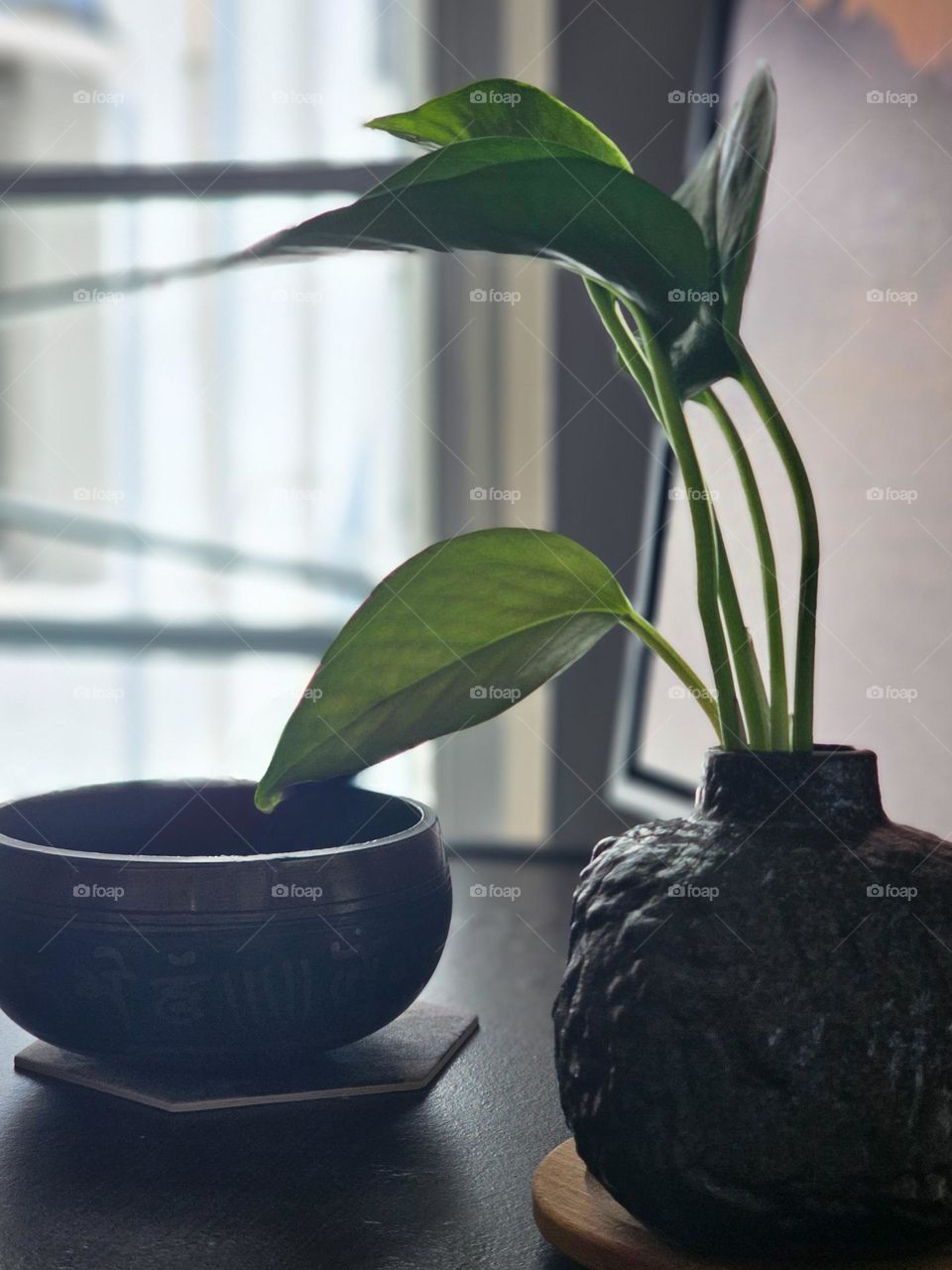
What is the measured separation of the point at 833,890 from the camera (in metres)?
0.42

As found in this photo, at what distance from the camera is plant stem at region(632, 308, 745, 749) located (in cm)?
45

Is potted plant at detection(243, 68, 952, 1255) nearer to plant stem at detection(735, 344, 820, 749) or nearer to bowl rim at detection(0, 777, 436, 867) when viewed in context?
plant stem at detection(735, 344, 820, 749)

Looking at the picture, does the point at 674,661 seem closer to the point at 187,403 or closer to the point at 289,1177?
the point at 289,1177

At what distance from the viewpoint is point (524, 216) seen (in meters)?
0.41

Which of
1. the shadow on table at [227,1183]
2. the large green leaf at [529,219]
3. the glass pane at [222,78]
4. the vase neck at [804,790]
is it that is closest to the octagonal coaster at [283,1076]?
the shadow on table at [227,1183]

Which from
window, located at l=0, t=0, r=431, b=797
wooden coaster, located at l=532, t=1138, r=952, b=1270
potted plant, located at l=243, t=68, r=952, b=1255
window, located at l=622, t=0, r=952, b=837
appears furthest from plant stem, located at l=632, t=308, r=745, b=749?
window, located at l=0, t=0, r=431, b=797

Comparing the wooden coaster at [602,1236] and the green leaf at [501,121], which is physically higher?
the green leaf at [501,121]

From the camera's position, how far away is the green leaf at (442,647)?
45cm

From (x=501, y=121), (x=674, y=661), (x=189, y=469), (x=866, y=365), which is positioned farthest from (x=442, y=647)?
(x=189, y=469)

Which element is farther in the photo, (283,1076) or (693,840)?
(283,1076)

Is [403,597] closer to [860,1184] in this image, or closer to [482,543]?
[482,543]

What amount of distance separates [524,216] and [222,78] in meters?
1.62

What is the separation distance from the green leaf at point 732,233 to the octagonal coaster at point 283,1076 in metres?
0.34

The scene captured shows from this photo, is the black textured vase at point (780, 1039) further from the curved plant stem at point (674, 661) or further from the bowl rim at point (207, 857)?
the bowl rim at point (207, 857)
